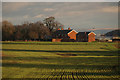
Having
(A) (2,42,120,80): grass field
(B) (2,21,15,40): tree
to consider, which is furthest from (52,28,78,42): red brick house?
(A) (2,42,120,80): grass field

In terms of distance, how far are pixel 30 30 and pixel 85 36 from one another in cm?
3077

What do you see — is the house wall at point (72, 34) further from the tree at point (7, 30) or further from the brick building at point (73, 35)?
the tree at point (7, 30)

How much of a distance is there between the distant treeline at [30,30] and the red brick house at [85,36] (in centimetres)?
1517

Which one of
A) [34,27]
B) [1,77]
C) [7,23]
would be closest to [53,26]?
[34,27]

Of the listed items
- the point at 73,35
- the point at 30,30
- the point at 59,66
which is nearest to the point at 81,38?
the point at 73,35

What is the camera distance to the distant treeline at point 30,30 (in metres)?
79.4

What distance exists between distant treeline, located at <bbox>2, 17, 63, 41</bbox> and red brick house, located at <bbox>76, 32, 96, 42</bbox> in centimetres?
1517

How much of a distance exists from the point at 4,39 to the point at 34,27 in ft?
58.6

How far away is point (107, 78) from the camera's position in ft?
37.0

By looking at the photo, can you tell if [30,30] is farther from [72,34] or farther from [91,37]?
[91,37]

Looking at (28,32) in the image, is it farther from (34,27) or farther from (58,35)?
(58,35)

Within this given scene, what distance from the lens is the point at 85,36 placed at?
295 feet

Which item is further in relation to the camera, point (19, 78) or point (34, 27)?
point (34, 27)

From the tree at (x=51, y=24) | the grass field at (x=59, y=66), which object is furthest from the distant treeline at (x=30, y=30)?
the grass field at (x=59, y=66)
